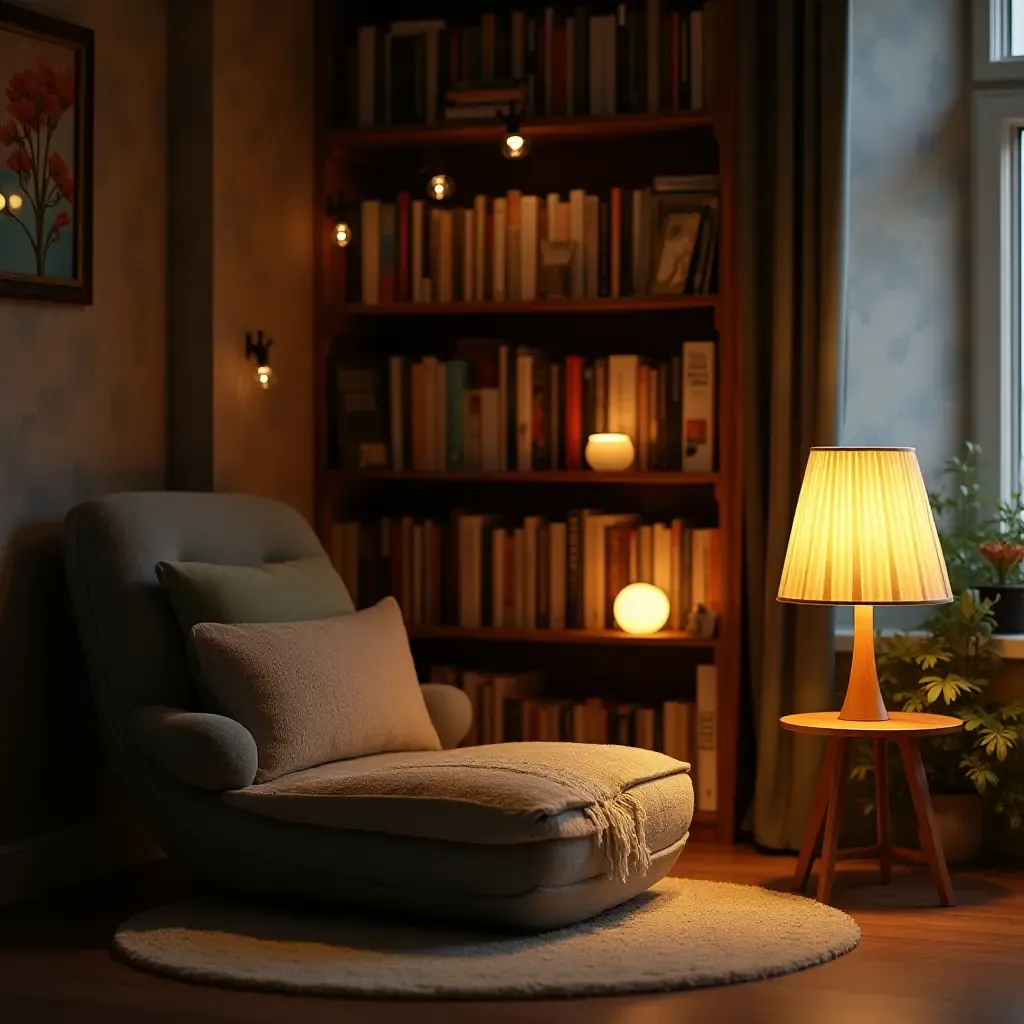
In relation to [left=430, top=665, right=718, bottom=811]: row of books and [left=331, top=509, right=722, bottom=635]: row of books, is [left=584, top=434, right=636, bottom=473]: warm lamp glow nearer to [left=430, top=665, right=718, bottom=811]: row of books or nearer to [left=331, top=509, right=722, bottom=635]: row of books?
[left=331, top=509, right=722, bottom=635]: row of books

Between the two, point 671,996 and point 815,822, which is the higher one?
point 815,822

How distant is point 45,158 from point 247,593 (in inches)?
44.4

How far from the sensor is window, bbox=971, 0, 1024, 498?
4.70m

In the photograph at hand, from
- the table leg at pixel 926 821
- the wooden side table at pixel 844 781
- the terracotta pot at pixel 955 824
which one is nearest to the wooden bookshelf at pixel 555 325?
the terracotta pot at pixel 955 824

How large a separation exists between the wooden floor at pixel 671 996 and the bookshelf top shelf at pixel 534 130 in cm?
213

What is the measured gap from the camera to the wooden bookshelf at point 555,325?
4.61m

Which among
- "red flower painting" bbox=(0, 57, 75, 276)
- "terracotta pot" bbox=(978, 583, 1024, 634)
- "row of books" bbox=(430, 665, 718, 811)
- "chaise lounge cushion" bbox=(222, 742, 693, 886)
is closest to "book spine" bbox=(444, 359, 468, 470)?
"row of books" bbox=(430, 665, 718, 811)

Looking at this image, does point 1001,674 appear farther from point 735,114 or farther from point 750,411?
point 735,114

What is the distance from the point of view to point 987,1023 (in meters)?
2.93

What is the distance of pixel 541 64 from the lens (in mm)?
4848

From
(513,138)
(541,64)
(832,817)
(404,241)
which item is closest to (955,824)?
(832,817)

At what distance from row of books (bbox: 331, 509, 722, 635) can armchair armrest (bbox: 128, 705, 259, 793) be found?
1.35m

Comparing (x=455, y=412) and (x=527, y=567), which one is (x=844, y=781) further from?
(x=455, y=412)

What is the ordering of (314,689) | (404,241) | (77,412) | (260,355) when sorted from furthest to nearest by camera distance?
(404,241), (260,355), (77,412), (314,689)
